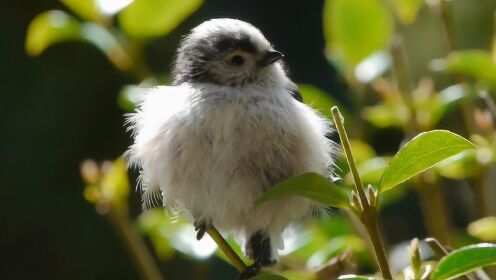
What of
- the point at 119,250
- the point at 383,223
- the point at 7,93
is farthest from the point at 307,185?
the point at 7,93

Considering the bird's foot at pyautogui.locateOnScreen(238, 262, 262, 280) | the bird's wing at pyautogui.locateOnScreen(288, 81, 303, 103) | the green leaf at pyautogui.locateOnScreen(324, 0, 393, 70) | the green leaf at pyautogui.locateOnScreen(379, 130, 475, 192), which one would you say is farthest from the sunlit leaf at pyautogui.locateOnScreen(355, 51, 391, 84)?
the green leaf at pyautogui.locateOnScreen(379, 130, 475, 192)

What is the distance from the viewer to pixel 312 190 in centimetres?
96

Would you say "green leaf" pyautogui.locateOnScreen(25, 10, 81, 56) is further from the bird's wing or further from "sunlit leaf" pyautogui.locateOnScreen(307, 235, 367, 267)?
"sunlit leaf" pyautogui.locateOnScreen(307, 235, 367, 267)

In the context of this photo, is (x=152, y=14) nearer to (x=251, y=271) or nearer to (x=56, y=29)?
(x=56, y=29)

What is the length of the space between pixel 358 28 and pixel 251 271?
51cm

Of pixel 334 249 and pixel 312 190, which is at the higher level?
pixel 312 190

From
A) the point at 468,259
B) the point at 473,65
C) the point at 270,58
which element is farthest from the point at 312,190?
the point at 270,58

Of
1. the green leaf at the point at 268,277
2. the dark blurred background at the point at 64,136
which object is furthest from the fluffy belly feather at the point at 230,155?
the dark blurred background at the point at 64,136

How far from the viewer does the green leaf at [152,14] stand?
5.01 ft

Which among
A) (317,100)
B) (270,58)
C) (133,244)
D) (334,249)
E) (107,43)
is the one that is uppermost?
(107,43)

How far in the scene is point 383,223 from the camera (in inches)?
84.0

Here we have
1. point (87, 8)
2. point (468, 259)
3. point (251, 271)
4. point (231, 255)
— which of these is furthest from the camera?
point (87, 8)

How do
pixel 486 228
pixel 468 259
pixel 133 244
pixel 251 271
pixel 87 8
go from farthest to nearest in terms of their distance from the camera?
1. pixel 87 8
2. pixel 133 244
3. pixel 251 271
4. pixel 486 228
5. pixel 468 259

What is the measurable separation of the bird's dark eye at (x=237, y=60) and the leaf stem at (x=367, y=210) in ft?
2.26
